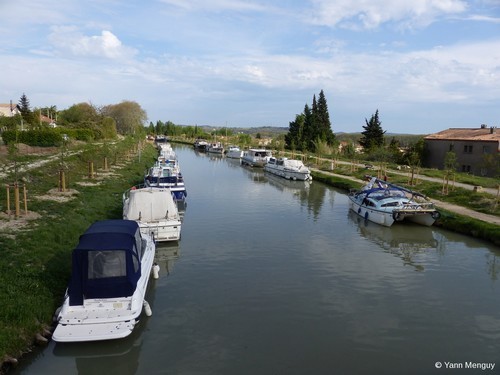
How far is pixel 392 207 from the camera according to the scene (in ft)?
78.4

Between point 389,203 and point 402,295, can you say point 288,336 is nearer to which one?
point 402,295

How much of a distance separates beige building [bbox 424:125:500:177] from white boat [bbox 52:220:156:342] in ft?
127

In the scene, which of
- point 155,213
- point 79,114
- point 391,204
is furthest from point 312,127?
point 155,213

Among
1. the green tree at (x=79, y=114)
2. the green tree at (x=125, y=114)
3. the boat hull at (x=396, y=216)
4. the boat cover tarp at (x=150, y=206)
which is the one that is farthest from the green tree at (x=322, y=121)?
the boat cover tarp at (x=150, y=206)

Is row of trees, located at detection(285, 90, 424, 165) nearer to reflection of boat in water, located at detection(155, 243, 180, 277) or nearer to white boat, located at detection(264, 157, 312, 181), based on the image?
white boat, located at detection(264, 157, 312, 181)

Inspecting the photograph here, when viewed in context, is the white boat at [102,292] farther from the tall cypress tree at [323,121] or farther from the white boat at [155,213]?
the tall cypress tree at [323,121]

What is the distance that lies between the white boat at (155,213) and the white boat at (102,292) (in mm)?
6518

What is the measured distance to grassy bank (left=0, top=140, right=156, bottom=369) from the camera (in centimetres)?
995

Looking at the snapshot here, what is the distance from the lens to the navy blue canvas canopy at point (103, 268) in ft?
34.8

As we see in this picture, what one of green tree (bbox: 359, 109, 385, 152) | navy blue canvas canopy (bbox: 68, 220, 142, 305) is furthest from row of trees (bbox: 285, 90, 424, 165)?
navy blue canvas canopy (bbox: 68, 220, 142, 305)

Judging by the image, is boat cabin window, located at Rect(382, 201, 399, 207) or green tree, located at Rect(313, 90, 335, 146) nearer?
boat cabin window, located at Rect(382, 201, 399, 207)

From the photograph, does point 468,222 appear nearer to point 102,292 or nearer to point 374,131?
point 102,292

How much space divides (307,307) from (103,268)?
240 inches

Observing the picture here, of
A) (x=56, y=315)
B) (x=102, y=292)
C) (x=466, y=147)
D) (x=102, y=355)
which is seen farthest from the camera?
(x=466, y=147)
